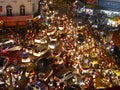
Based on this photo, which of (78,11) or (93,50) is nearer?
(93,50)

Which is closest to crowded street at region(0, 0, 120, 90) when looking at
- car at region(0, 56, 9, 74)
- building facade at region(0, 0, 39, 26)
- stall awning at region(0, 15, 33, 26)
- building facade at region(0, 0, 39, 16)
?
car at region(0, 56, 9, 74)

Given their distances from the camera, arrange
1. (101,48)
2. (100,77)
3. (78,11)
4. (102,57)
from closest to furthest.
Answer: (100,77), (102,57), (101,48), (78,11)

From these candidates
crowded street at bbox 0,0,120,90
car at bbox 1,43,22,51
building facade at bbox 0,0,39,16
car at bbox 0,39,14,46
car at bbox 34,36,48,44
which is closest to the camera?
crowded street at bbox 0,0,120,90

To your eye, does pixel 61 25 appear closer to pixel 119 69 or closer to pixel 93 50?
pixel 93 50

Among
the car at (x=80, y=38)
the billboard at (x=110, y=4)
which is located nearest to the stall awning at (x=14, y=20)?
the car at (x=80, y=38)

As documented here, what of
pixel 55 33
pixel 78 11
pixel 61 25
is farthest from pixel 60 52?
pixel 78 11

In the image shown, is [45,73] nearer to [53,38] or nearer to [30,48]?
[30,48]

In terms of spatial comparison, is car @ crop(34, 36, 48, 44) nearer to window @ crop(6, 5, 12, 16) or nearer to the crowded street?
the crowded street
